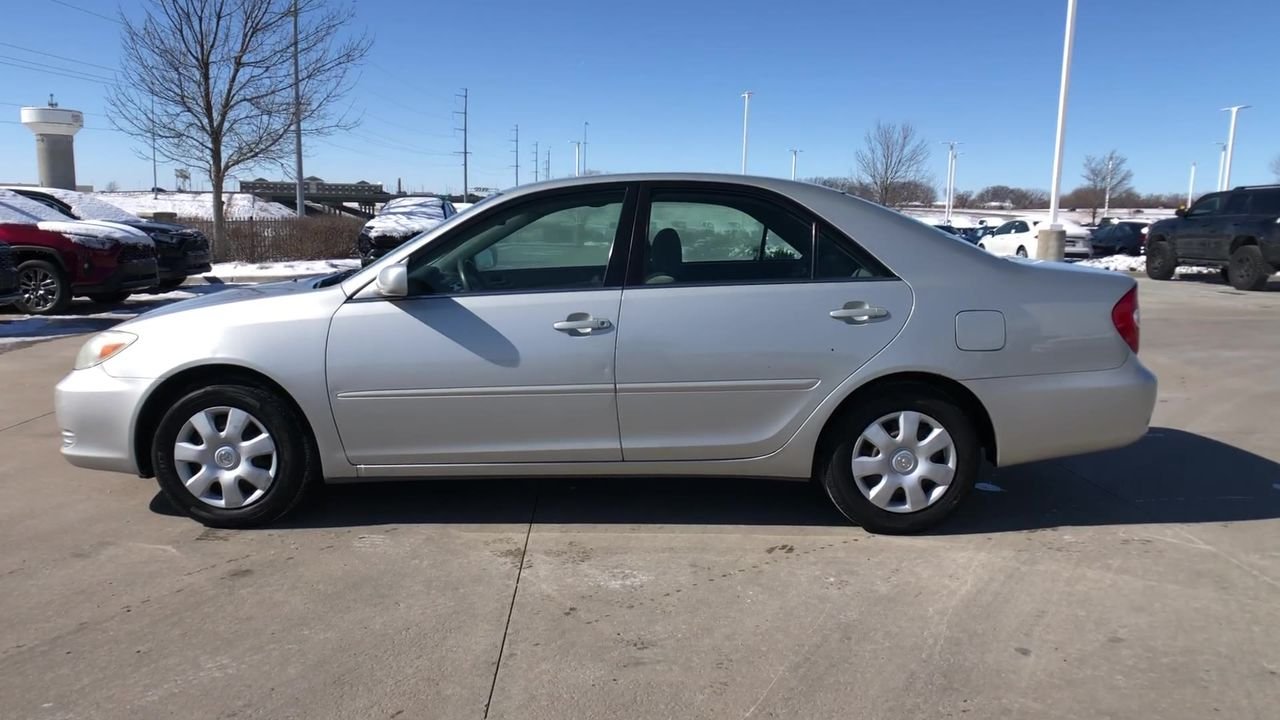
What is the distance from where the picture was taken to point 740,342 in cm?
388

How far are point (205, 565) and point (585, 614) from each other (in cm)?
172

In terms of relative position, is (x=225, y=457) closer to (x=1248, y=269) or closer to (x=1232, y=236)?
(x=1248, y=269)

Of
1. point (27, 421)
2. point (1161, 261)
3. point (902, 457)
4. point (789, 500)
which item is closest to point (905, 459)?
point (902, 457)

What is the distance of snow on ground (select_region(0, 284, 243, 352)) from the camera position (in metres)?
9.88

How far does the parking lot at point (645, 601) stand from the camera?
9.16 ft

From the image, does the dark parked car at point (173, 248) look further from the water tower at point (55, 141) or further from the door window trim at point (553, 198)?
the water tower at point (55, 141)

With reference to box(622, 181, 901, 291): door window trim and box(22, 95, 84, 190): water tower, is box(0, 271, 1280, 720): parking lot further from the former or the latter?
box(22, 95, 84, 190): water tower

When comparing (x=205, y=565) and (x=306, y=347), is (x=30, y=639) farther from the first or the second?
(x=306, y=347)

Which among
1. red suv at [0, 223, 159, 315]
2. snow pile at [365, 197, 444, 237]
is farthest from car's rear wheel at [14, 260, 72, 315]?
snow pile at [365, 197, 444, 237]

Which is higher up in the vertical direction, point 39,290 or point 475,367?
point 475,367

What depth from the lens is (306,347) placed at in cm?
394

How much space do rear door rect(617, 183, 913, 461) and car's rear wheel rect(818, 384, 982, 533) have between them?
0.24 meters

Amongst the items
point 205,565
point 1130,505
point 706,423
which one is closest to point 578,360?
point 706,423

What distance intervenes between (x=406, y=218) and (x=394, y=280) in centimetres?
1607
